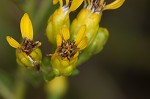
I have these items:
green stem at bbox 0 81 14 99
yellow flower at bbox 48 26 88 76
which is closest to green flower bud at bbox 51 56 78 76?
yellow flower at bbox 48 26 88 76

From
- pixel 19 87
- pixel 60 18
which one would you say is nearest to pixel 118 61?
pixel 19 87

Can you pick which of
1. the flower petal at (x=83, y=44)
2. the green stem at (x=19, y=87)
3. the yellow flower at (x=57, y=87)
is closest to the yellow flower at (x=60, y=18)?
the flower petal at (x=83, y=44)

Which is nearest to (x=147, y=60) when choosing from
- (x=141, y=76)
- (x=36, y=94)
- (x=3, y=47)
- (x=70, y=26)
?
(x=141, y=76)

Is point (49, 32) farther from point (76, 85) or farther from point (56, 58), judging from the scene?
point (76, 85)

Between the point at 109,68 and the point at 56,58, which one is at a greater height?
the point at 56,58

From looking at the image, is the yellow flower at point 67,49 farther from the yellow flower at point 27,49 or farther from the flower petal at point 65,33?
the yellow flower at point 27,49

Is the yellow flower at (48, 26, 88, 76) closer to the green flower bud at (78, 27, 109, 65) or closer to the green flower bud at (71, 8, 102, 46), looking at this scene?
the green flower bud at (71, 8, 102, 46)
